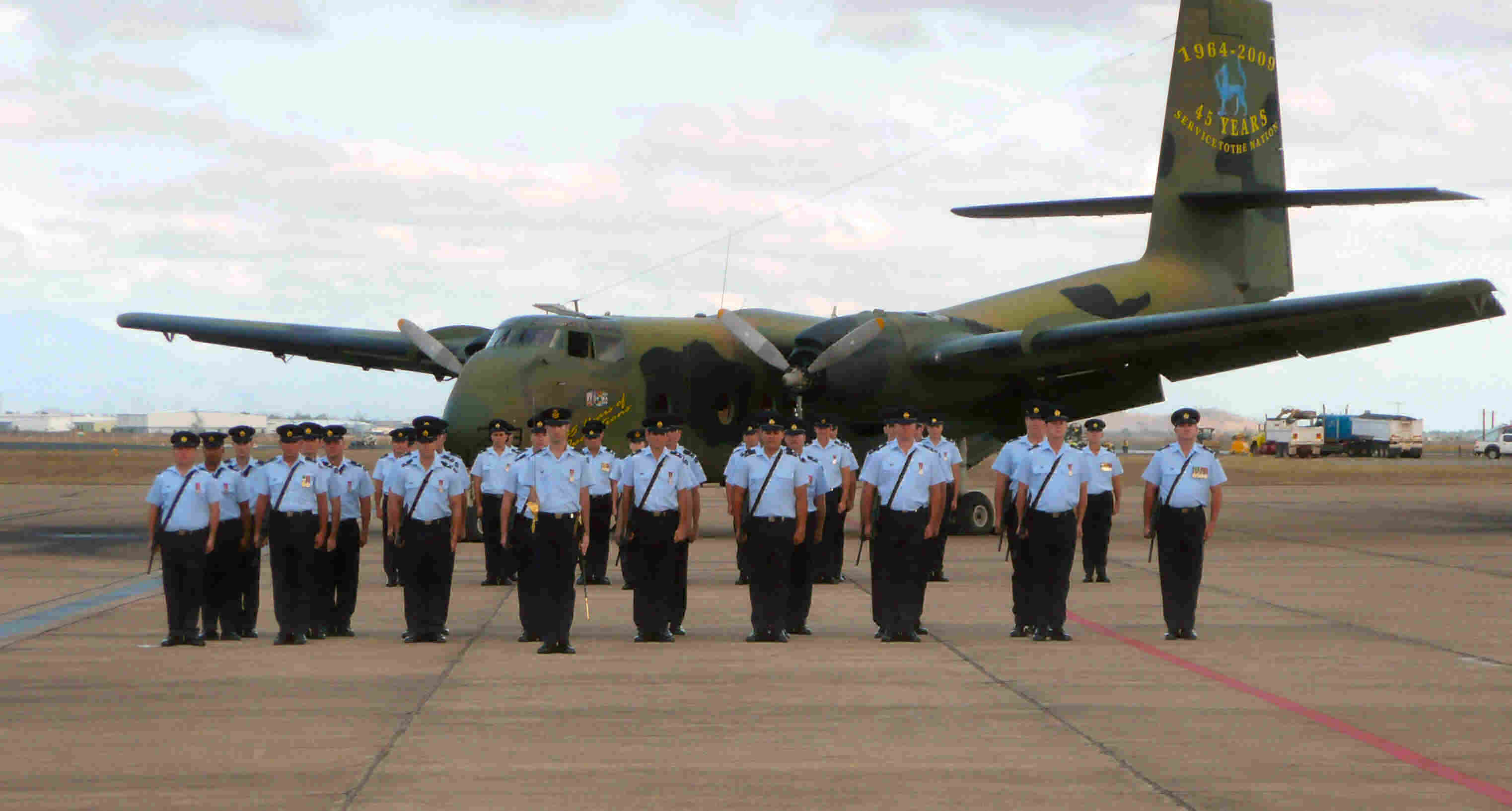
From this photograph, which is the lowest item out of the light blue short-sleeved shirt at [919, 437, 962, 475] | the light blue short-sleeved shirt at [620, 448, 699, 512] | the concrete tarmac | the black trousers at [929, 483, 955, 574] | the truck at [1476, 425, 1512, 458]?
the concrete tarmac

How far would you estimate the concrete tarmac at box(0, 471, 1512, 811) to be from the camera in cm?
707

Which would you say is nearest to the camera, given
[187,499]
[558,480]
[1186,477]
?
[558,480]

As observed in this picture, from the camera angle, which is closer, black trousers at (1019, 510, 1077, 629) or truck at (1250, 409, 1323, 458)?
black trousers at (1019, 510, 1077, 629)

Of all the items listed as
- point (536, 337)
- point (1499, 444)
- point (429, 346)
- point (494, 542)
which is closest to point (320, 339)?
point (429, 346)

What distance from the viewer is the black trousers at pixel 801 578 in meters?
13.0

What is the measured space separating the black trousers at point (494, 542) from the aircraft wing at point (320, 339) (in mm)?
9471

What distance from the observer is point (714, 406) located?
75.4ft

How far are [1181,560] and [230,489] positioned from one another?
24.8 ft

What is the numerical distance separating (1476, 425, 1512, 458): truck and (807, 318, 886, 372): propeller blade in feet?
240

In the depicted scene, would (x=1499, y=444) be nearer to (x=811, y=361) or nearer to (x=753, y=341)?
(x=811, y=361)

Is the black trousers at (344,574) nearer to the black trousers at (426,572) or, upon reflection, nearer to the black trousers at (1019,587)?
→ the black trousers at (426,572)

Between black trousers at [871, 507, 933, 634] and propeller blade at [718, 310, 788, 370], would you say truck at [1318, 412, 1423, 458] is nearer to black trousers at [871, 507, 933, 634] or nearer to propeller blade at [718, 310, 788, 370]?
propeller blade at [718, 310, 788, 370]

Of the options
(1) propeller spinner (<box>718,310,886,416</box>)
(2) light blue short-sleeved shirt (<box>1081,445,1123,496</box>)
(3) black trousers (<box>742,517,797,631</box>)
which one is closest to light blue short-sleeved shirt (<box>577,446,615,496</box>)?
(3) black trousers (<box>742,517,797,631</box>)

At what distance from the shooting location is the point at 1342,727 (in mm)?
8625
